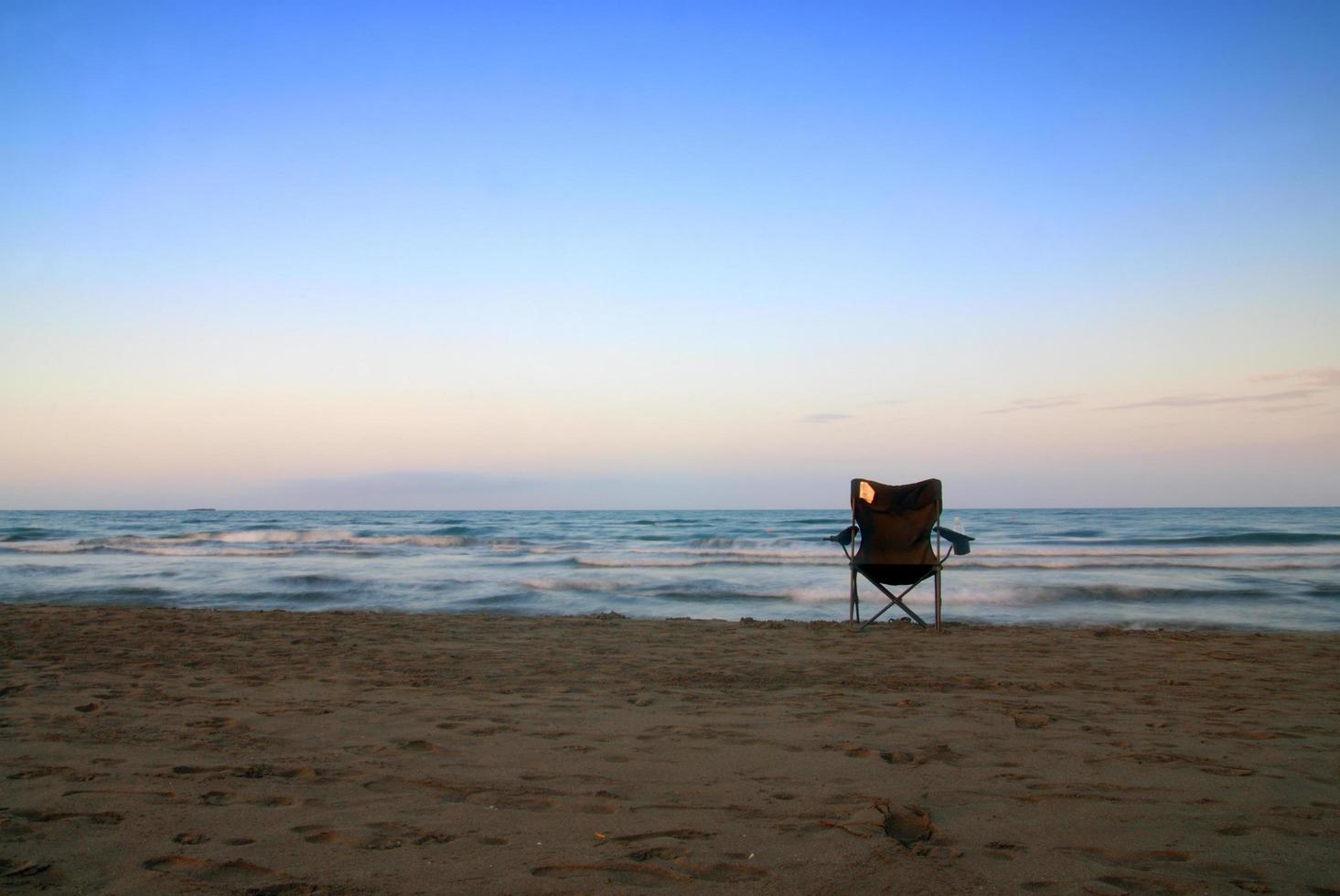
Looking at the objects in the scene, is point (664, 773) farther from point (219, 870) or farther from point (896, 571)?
point (896, 571)

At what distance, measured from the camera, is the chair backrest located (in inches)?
316

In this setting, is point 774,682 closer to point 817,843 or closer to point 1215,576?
point 817,843

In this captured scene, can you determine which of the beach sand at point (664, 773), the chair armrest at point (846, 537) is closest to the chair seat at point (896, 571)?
the chair armrest at point (846, 537)

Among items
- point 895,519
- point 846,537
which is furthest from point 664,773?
point 895,519

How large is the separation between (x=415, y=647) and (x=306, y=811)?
12.9ft

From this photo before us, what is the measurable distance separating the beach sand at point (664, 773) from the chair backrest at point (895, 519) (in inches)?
81.4

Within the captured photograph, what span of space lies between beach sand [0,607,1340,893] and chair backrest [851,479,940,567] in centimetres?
207

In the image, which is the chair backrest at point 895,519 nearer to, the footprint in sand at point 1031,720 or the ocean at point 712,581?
the ocean at point 712,581

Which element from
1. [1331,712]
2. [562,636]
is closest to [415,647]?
[562,636]

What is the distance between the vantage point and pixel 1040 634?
24.6 feet

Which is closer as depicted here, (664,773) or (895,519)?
(664,773)

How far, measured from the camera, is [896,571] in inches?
319

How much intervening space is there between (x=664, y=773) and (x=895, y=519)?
217 inches

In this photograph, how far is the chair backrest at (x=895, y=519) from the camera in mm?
8039
